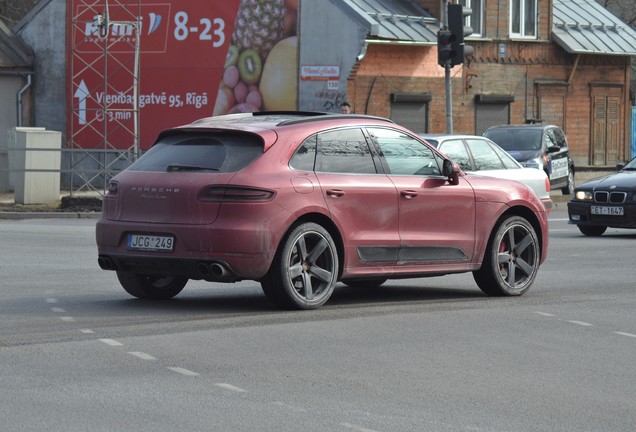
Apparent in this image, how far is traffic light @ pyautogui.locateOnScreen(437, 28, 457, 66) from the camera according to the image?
2650cm

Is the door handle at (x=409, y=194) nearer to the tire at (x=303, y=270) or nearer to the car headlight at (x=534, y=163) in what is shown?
the tire at (x=303, y=270)

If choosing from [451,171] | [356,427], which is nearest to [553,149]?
[451,171]

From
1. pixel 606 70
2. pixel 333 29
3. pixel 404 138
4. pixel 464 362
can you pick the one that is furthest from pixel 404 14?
pixel 464 362

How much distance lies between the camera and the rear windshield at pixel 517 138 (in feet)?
104

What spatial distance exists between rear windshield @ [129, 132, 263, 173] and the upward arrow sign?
99.2 ft

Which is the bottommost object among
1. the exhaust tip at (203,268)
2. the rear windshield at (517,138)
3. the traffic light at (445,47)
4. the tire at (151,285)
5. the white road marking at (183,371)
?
the white road marking at (183,371)

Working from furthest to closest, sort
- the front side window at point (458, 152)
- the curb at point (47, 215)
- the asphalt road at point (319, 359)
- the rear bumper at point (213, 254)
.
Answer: the curb at point (47, 215) → the front side window at point (458, 152) → the rear bumper at point (213, 254) → the asphalt road at point (319, 359)

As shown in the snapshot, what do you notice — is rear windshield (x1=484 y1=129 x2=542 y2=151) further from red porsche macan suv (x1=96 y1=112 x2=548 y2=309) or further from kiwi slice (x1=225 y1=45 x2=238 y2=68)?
red porsche macan suv (x1=96 y1=112 x2=548 y2=309)

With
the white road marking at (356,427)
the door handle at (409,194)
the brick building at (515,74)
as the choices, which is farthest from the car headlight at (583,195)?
the brick building at (515,74)

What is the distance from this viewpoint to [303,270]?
11.0m

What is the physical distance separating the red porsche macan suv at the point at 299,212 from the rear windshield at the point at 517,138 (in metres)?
19.1

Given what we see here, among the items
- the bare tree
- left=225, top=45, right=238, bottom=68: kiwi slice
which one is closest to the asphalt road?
left=225, top=45, right=238, bottom=68: kiwi slice

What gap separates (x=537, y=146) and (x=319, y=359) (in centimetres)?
2363

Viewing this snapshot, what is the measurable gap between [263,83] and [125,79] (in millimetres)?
4440
